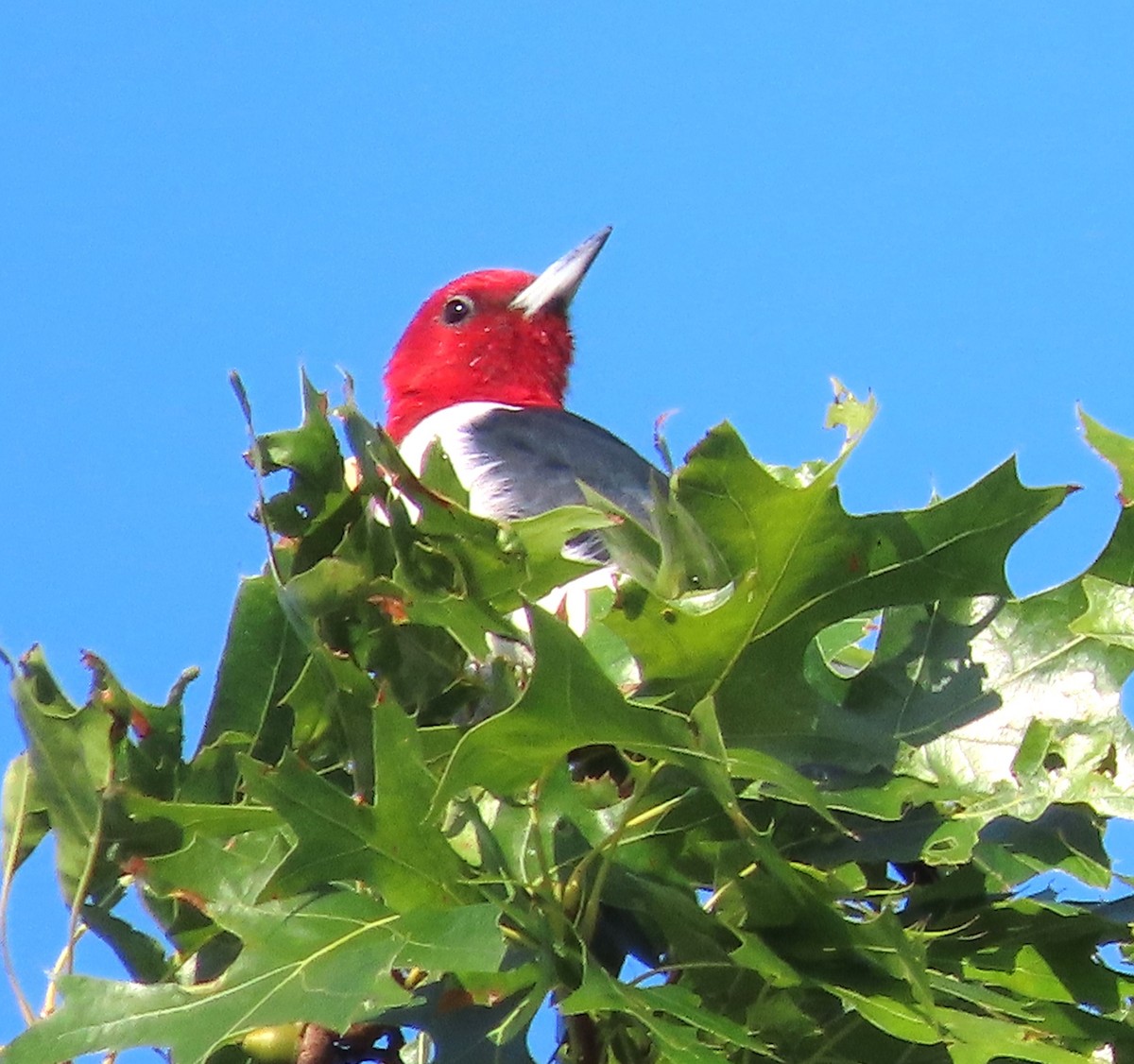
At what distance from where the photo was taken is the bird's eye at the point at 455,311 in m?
7.36

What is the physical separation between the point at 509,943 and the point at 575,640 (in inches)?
18.1

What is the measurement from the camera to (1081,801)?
8.78 ft

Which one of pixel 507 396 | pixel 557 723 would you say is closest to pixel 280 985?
pixel 557 723

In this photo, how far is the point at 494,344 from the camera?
7.26 meters

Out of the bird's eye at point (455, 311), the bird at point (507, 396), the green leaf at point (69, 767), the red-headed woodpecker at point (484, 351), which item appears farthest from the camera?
the bird's eye at point (455, 311)

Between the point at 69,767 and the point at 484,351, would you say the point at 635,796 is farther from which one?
the point at 484,351

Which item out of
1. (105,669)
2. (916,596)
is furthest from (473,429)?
(916,596)

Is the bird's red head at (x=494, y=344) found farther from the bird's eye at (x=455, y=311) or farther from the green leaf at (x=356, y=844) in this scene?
the green leaf at (x=356, y=844)

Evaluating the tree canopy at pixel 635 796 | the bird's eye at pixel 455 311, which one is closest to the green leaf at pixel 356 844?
the tree canopy at pixel 635 796

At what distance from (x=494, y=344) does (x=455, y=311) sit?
0.25 metres

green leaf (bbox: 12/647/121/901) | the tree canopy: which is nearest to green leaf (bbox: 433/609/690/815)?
the tree canopy

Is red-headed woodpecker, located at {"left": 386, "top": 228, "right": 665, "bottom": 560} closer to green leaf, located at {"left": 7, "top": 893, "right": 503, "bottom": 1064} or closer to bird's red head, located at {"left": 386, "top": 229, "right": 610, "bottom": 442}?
bird's red head, located at {"left": 386, "top": 229, "right": 610, "bottom": 442}

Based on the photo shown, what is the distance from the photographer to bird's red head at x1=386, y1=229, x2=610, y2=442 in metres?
7.19

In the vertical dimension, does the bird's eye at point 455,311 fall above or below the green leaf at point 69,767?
above
